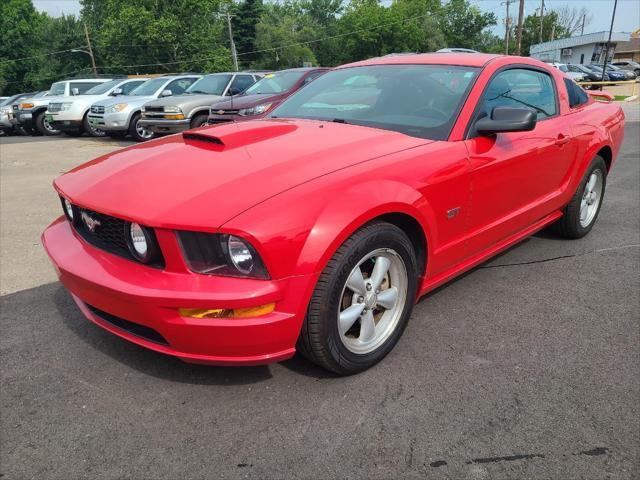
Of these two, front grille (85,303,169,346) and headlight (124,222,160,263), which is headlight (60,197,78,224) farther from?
headlight (124,222,160,263)

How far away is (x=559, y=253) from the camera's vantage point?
4.27 m

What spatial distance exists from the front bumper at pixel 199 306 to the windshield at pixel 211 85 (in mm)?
10696

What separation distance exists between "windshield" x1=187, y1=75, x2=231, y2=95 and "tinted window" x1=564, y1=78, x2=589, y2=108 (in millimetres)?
9213

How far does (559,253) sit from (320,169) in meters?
2.76

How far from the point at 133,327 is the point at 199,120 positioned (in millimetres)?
9964

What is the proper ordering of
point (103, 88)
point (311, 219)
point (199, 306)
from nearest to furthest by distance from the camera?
point (199, 306) → point (311, 219) → point (103, 88)

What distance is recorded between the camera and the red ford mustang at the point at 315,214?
6.84 ft

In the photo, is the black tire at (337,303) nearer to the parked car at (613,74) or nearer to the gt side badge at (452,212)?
the gt side badge at (452,212)

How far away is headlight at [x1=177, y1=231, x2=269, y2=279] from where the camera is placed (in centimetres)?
207

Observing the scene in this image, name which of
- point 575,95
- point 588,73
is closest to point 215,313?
point 575,95

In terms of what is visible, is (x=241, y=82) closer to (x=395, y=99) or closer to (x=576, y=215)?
(x=576, y=215)

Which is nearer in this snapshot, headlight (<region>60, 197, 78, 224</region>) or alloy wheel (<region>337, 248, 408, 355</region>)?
alloy wheel (<region>337, 248, 408, 355</region>)

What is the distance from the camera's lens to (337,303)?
2.30 m

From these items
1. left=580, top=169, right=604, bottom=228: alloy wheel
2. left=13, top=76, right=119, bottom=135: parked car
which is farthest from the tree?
left=580, top=169, right=604, bottom=228: alloy wheel
